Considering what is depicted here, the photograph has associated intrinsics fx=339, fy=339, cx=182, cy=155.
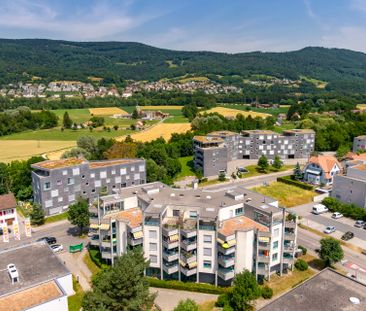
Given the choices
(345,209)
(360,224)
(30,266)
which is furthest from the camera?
(345,209)

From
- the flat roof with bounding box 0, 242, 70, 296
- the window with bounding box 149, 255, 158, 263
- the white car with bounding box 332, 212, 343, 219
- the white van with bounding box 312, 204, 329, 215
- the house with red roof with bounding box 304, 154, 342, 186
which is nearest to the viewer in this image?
the flat roof with bounding box 0, 242, 70, 296

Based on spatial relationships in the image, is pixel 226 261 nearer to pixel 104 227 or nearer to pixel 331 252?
pixel 331 252

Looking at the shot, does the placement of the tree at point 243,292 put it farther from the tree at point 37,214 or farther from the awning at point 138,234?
the tree at point 37,214

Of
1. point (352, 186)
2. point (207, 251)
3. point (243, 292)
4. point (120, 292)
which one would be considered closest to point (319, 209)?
point (352, 186)

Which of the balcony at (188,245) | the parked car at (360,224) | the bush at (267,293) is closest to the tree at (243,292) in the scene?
the bush at (267,293)

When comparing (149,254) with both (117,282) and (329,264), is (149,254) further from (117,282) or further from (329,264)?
(329,264)

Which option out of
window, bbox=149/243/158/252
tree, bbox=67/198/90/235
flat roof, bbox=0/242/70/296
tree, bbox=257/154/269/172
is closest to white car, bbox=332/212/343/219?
tree, bbox=257/154/269/172

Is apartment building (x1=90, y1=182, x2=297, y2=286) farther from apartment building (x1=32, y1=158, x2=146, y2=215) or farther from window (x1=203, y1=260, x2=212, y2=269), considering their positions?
apartment building (x1=32, y1=158, x2=146, y2=215)
